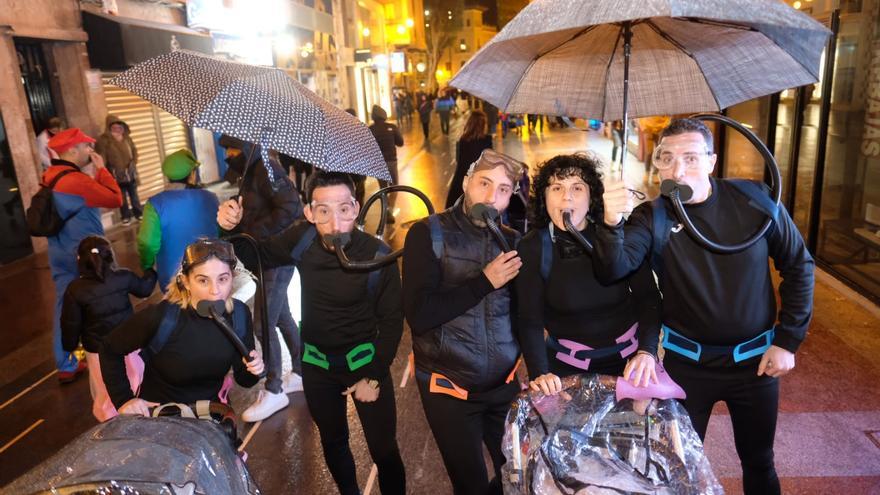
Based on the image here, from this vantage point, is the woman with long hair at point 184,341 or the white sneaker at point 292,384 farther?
the white sneaker at point 292,384

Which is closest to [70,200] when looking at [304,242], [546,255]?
[304,242]

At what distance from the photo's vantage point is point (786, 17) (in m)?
2.13

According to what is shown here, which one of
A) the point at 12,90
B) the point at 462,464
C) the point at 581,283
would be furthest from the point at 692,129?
the point at 12,90

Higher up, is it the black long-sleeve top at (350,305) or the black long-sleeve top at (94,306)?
the black long-sleeve top at (350,305)

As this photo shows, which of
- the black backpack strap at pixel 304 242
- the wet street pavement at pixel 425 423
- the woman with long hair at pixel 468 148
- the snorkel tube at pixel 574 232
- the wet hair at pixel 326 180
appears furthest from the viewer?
the woman with long hair at pixel 468 148

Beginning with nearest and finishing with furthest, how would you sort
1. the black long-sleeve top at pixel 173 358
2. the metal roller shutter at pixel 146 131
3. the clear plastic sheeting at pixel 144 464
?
the clear plastic sheeting at pixel 144 464
the black long-sleeve top at pixel 173 358
the metal roller shutter at pixel 146 131

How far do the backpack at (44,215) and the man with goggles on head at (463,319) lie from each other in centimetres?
370

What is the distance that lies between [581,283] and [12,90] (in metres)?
10.6

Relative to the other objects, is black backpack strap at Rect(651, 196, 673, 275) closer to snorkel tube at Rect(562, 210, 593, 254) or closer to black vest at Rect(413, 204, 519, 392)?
snorkel tube at Rect(562, 210, 593, 254)

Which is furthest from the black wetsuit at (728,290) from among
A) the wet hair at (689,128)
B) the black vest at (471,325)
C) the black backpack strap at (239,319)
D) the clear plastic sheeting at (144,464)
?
the black backpack strap at (239,319)

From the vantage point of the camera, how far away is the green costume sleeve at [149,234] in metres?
4.50

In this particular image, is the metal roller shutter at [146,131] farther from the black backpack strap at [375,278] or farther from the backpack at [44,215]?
the black backpack strap at [375,278]

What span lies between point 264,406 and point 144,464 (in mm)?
3331

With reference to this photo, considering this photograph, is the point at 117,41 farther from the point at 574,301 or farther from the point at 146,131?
the point at 574,301
